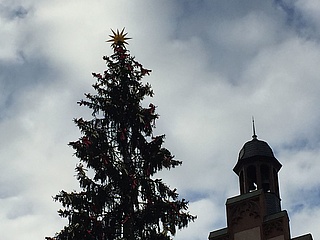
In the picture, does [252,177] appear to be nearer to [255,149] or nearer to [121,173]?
[255,149]

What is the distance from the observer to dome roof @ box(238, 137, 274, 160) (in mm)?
38656

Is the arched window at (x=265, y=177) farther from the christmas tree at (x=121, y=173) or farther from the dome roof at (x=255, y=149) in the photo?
the christmas tree at (x=121, y=173)

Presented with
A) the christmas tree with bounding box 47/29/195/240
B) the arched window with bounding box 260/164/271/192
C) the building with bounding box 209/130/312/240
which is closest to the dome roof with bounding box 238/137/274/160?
the building with bounding box 209/130/312/240

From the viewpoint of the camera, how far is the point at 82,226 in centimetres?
2577

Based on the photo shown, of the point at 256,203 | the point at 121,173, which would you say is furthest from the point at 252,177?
the point at 121,173

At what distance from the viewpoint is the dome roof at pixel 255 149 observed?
38.7m

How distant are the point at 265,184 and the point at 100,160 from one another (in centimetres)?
1343

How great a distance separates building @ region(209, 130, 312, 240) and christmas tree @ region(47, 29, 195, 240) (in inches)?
301

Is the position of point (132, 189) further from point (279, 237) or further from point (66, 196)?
point (279, 237)

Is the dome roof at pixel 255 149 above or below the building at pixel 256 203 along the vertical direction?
above

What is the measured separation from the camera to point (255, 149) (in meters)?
38.9

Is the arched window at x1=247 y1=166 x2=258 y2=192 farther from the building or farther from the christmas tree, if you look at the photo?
the christmas tree

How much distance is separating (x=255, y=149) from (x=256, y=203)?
4718 millimetres

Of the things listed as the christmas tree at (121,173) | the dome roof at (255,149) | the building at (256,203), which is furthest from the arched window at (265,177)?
the christmas tree at (121,173)
